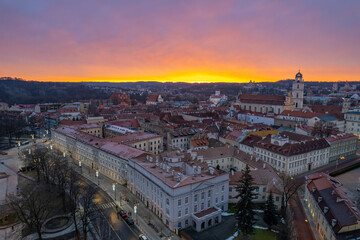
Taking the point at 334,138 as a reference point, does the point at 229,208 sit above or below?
below

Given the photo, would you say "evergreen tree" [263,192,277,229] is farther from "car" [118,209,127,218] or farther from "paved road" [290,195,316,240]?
"car" [118,209,127,218]

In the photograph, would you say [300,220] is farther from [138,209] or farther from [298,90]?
[298,90]

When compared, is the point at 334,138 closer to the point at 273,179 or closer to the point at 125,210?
the point at 273,179

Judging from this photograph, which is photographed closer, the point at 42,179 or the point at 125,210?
the point at 125,210

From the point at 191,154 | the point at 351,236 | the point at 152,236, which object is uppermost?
the point at 191,154

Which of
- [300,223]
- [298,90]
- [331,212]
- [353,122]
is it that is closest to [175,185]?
[300,223]

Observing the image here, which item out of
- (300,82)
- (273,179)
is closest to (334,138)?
(273,179)
